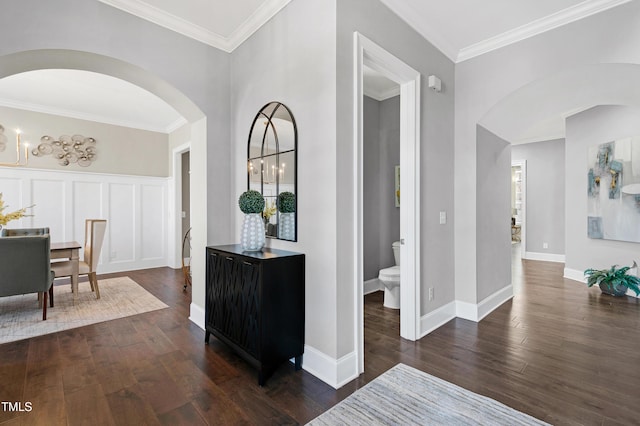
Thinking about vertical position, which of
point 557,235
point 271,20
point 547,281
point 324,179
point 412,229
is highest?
point 271,20

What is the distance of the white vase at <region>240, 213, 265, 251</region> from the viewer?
232 cm

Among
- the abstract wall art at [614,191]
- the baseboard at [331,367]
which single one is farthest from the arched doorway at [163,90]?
the abstract wall art at [614,191]

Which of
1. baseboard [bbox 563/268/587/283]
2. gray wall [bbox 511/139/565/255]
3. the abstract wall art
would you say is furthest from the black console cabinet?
gray wall [bbox 511/139/565/255]

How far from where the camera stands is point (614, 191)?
4.33 m

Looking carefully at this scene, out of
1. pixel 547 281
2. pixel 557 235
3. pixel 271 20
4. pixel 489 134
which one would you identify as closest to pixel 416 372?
pixel 489 134

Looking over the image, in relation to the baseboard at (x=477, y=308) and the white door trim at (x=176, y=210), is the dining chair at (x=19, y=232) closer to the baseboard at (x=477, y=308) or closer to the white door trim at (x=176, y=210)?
the white door trim at (x=176, y=210)

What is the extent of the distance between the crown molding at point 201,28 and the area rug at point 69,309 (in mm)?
2963

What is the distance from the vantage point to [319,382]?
200 cm

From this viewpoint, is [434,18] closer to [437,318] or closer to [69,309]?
[437,318]

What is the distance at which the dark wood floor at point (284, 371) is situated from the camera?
1.71m

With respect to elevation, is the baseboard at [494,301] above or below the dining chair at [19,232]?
below

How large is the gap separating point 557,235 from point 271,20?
7377 mm

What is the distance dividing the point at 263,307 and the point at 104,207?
4.97 meters

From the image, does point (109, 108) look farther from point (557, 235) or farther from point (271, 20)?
point (557, 235)
